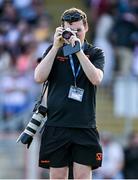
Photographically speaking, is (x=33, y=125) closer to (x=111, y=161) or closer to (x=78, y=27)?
(x=78, y=27)

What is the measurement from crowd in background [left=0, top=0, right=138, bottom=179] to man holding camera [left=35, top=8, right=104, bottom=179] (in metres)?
5.89

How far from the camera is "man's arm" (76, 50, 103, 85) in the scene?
6.98 meters

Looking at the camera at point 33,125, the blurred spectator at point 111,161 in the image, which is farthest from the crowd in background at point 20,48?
the camera at point 33,125

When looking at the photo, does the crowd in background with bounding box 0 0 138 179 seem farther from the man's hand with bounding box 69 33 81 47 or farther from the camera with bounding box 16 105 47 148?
the man's hand with bounding box 69 33 81 47

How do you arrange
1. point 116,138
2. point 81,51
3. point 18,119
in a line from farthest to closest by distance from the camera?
1. point 116,138
2. point 18,119
3. point 81,51

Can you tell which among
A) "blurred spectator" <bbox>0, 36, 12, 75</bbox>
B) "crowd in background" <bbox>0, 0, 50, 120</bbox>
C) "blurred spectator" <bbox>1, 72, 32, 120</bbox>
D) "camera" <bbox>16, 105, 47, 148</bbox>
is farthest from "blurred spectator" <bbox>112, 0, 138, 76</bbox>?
"camera" <bbox>16, 105, 47, 148</bbox>

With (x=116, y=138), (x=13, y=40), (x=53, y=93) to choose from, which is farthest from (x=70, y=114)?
(x=13, y=40)

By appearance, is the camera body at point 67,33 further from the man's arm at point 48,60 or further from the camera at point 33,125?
the camera at point 33,125

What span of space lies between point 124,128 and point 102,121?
18.2 inches

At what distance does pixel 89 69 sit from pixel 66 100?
36cm

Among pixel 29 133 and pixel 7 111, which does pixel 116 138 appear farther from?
pixel 29 133

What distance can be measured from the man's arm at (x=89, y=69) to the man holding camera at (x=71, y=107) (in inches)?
0.6

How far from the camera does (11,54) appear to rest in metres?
15.0

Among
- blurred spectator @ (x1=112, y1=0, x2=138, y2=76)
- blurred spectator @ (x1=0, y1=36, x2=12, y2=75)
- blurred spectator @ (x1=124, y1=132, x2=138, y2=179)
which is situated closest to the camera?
blurred spectator @ (x1=124, y1=132, x2=138, y2=179)
